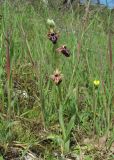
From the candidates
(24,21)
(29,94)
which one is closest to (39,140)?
(29,94)

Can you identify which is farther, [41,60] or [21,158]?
[41,60]

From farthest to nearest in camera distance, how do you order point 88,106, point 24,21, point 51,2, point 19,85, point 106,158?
point 51,2 < point 24,21 < point 19,85 < point 88,106 < point 106,158

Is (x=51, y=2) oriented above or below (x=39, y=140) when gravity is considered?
above

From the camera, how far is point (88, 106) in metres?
2.03

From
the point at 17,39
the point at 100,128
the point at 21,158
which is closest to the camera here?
the point at 21,158

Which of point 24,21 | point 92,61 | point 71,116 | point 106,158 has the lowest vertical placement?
point 106,158

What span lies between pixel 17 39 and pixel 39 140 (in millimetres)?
1008

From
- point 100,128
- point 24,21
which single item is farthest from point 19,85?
point 24,21

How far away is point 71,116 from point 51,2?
2266 millimetres

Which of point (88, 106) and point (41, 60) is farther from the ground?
point (41, 60)

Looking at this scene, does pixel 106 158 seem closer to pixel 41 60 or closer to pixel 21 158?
pixel 21 158

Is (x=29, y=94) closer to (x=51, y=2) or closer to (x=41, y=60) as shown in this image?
(x=41, y=60)

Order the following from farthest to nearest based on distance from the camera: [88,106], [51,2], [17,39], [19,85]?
[51,2]
[17,39]
[19,85]
[88,106]

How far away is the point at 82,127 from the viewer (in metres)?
1.87
